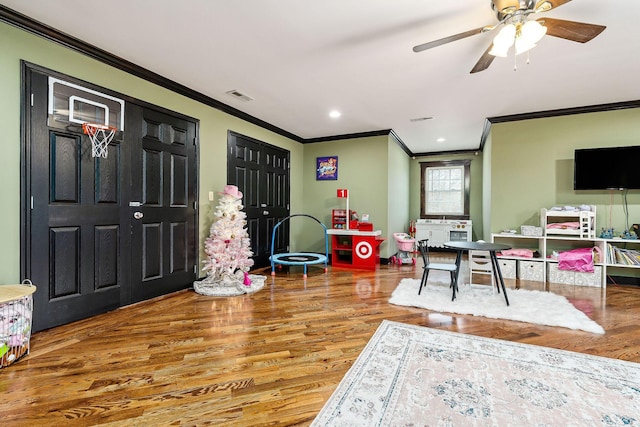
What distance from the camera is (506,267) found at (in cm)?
452

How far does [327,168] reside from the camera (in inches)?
245

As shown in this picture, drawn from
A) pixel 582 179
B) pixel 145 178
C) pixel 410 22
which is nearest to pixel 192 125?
pixel 145 178

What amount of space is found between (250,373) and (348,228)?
3.83 meters

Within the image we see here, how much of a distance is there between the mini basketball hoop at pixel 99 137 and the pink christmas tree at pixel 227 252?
1473mm

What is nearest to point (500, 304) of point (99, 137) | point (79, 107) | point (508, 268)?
point (508, 268)

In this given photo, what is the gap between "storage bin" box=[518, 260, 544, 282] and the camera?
4309mm

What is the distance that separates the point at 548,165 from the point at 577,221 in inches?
36.5

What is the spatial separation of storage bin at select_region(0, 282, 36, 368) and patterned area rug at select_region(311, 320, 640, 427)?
7.10 feet

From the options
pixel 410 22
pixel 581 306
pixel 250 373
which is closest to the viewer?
pixel 250 373

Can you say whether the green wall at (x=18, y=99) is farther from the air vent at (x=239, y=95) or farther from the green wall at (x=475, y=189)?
the green wall at (x=475, y=189)

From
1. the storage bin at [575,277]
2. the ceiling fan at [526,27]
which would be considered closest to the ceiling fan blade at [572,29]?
the ceiling fan at [526,27]

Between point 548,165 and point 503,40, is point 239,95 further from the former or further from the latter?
point 548,165

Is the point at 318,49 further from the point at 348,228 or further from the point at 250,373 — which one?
the point at 348,228

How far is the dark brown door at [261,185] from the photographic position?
475cm
